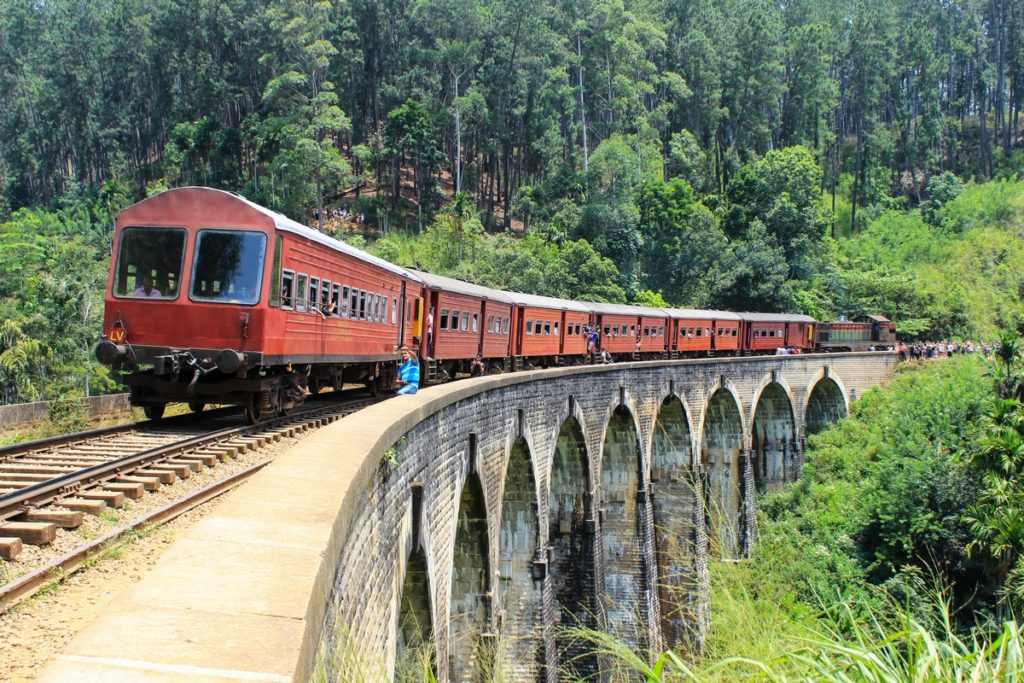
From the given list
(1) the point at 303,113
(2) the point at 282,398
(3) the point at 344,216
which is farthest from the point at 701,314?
(1) the point at 303,113

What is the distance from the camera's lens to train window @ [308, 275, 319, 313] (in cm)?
1152

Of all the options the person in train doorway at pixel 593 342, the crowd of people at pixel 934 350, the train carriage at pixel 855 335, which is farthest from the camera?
the train carriage at pixel 855 335

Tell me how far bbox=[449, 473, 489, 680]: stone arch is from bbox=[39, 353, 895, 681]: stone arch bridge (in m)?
0.02

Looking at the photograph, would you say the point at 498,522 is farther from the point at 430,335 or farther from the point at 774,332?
the point at 774,332

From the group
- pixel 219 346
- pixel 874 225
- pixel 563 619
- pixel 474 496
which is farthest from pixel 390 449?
pixel 874 225

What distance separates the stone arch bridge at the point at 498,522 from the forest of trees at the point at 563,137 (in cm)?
1528

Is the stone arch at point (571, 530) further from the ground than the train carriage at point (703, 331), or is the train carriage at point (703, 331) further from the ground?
the train carriage at point (703, 331)

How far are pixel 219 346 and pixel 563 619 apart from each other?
12.5 m

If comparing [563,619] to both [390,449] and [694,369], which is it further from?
[390,449]

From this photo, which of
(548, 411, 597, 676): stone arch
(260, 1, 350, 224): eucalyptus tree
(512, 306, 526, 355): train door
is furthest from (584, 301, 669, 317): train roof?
(260, 1, 350, 224): eucalyptus tree

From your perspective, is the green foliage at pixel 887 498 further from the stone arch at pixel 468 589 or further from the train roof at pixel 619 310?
the train roof at pixel 619 310

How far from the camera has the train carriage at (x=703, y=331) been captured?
33719 mm

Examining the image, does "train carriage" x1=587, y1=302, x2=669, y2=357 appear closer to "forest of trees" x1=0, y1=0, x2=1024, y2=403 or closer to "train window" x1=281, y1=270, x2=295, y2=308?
"forest of trees" x1=0, y1=0, x2=1024, y2=403

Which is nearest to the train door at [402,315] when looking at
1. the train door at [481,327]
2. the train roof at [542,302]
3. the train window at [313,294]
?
the train window at [313,294]
